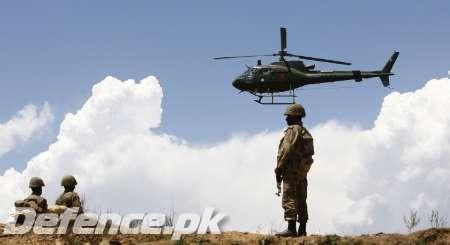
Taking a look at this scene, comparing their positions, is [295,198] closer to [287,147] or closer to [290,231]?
[290,231]

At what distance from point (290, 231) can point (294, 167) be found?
1.04 metres

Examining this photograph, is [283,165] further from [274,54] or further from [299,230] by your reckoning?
[274,54]

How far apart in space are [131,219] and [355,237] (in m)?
4.41

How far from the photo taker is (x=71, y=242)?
1122 centimetres

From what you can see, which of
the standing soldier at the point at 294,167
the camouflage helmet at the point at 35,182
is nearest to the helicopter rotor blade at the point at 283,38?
the camouflage helmet at the point at 35,182

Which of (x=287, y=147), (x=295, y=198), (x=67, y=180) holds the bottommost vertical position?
(x=295, y=198)

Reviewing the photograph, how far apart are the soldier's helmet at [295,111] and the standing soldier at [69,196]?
443cm

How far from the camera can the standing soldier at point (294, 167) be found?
10.7 meters

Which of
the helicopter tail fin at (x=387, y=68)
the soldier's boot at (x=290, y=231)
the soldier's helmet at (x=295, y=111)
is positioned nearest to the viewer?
the soldier's boot at (x=290, y=231)

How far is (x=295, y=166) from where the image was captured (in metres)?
10.7

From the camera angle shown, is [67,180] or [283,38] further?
[283,38]

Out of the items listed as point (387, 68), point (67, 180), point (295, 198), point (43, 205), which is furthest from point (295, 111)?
point (387, 68)

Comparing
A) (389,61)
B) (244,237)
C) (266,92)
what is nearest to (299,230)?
(244,237)

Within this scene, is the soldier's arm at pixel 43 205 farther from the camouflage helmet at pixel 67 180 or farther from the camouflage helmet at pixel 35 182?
the camouflage helmet at pixel 67 180
